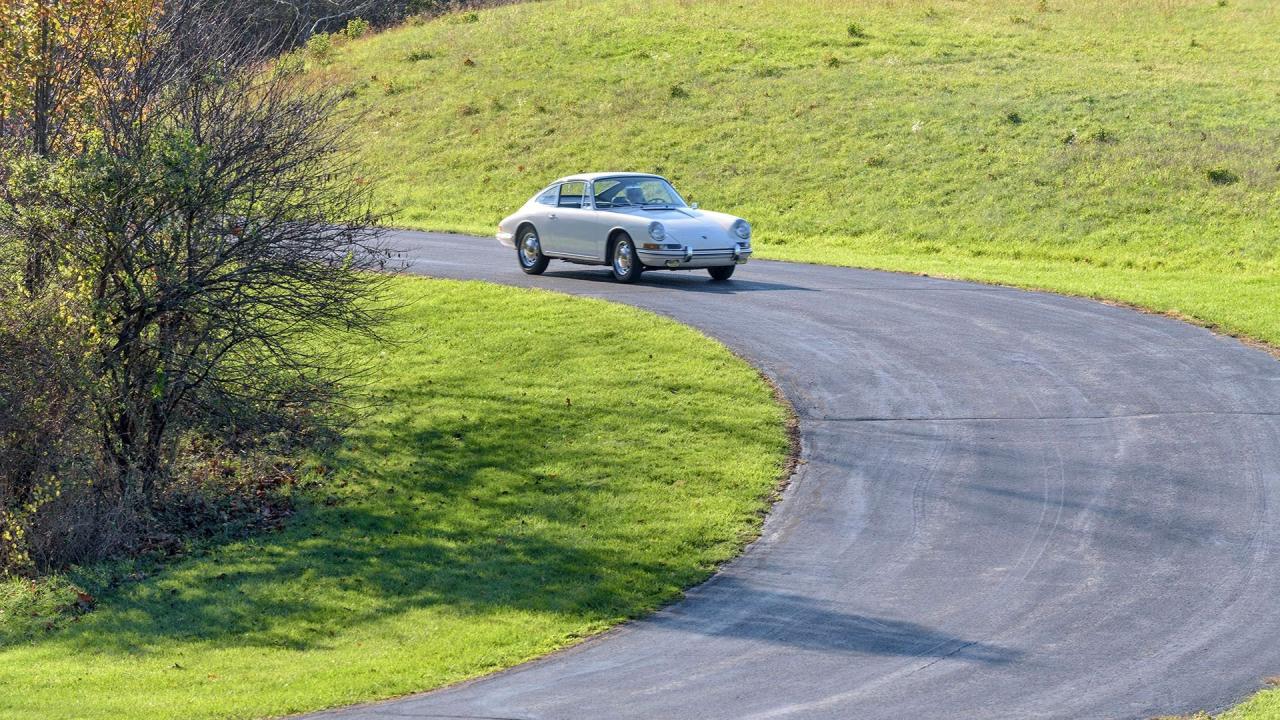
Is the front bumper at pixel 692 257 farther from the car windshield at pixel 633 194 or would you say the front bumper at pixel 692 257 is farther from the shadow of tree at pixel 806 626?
the shadow of tree at pixel 806 626

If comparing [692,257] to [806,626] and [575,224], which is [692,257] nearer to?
[575,224]

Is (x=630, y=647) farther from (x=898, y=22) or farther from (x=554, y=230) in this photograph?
(x=898, y=22)

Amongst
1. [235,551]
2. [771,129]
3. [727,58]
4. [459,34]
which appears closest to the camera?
[235,551]

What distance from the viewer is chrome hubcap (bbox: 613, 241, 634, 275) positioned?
22.5 meters

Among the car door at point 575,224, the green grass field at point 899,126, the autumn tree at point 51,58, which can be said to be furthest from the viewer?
the green grass field at point 899,126

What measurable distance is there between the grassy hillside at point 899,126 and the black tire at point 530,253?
5.36 meters

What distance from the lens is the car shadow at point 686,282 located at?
2236 cm

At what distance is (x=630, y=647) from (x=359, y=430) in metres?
7.16

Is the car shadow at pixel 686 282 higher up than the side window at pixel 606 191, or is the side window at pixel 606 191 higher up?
the side window at pixel 606 191

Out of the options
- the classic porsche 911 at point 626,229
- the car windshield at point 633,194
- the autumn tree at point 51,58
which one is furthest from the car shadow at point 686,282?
the autumn tree at point 51,58

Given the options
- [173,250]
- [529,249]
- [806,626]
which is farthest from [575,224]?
[806,626]

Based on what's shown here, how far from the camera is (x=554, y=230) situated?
23.3 m

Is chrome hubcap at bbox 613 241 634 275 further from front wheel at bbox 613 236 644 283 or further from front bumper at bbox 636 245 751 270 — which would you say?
front bumper at bbox 636 245 751 270

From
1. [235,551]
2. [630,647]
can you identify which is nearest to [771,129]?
[235,551]
